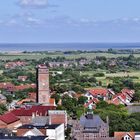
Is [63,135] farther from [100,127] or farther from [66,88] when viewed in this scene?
[66,88]

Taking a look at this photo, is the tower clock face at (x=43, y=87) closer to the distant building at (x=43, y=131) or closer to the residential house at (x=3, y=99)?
the residential house at (x=3, y=99)

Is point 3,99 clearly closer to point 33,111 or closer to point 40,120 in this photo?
point 33,111

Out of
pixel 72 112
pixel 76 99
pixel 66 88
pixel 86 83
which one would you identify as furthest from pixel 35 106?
pixel 86 83

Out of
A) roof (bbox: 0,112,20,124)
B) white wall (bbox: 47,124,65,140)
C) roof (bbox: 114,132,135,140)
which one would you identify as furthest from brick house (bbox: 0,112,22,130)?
roof (bbox: 114,132,135,140)

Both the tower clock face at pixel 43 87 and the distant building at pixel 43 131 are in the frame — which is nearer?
the distant building at pixel 43 131

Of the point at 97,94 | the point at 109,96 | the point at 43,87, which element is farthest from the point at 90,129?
the point at 109,96

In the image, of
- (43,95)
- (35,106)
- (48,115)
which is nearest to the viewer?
(48,115)

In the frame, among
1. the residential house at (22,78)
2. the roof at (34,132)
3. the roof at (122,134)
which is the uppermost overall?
the roof at (34,132)

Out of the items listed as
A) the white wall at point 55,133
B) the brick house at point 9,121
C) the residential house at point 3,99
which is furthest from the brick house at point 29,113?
the residential house at point 3,99

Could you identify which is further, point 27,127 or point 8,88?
point 8,88
